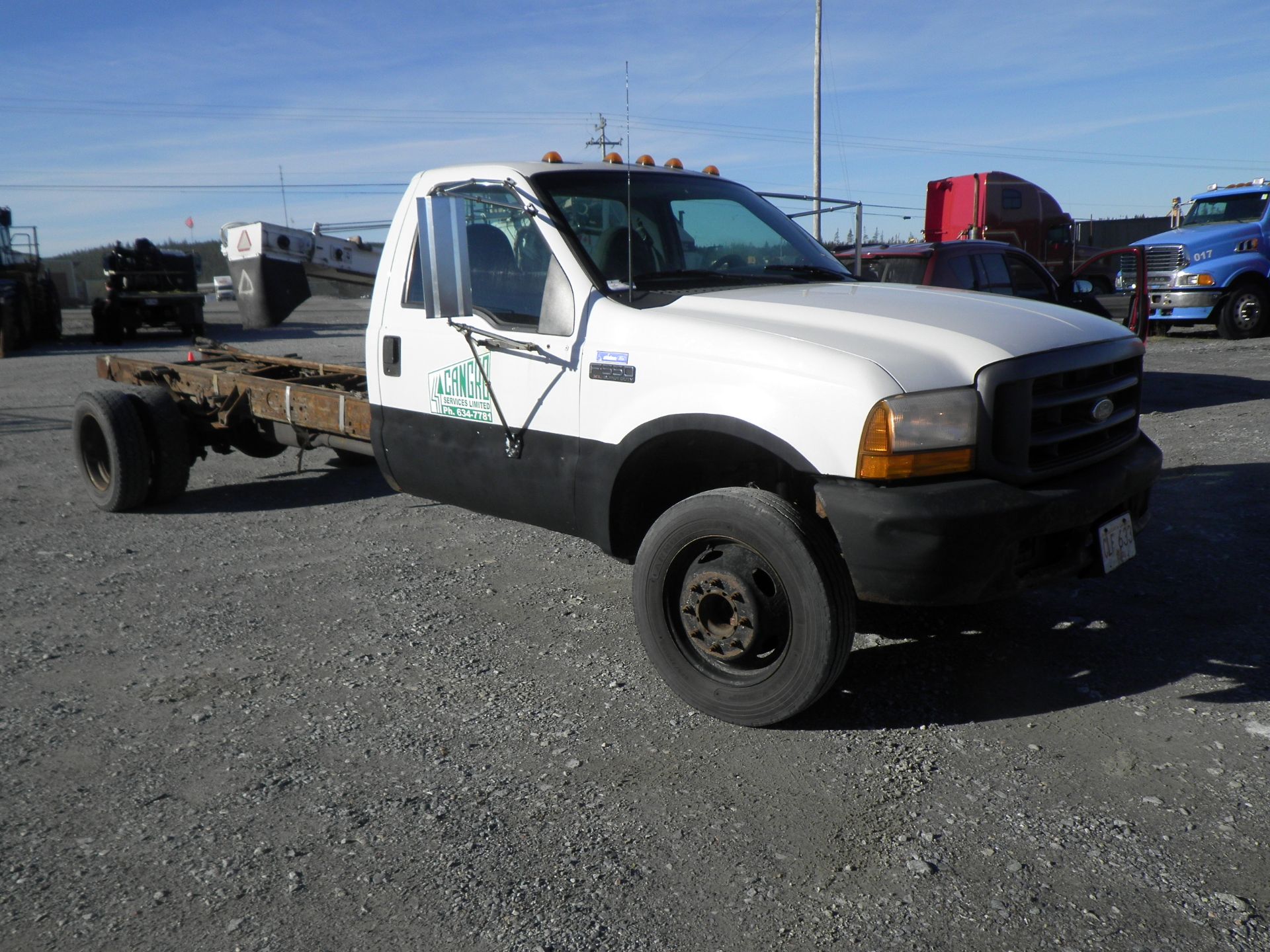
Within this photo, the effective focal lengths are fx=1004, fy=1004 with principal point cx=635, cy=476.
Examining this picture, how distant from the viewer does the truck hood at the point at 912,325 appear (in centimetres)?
324

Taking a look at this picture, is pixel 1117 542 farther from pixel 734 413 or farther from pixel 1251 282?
pixel 1251 282

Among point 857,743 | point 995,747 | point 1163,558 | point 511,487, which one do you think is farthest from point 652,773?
point 1163,558

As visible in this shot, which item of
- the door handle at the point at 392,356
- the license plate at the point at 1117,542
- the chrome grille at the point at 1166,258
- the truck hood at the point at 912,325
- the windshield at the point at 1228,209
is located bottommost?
the license plate at the point at 1117,542

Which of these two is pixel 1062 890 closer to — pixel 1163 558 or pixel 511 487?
pixel 511 487

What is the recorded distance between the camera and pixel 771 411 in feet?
11.0

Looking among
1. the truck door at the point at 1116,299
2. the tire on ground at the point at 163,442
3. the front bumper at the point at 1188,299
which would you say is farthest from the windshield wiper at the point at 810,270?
the front bumper at the point at 1188,299

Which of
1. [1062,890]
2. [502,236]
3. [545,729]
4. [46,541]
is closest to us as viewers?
[1062,890]

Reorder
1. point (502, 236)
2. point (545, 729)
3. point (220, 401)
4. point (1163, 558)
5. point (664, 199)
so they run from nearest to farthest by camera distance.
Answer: point (545, 729) < point (502, 236) < point (664, 199) < point (1163, 558) < point (220, 401)

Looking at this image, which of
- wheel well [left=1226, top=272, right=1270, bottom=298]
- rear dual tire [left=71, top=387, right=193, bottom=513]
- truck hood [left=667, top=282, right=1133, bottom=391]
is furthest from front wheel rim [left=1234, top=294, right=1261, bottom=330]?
rear dual tire [left=71, top=387, right=193, bottom=513]

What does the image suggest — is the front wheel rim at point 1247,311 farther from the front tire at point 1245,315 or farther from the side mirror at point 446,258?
the side mirror at point 446,258

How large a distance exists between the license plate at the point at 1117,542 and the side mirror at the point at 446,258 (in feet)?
8.11

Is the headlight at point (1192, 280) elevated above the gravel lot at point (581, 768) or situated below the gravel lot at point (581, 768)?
above

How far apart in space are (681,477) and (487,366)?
96 cm

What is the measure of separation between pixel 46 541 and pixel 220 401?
54.6 inches
